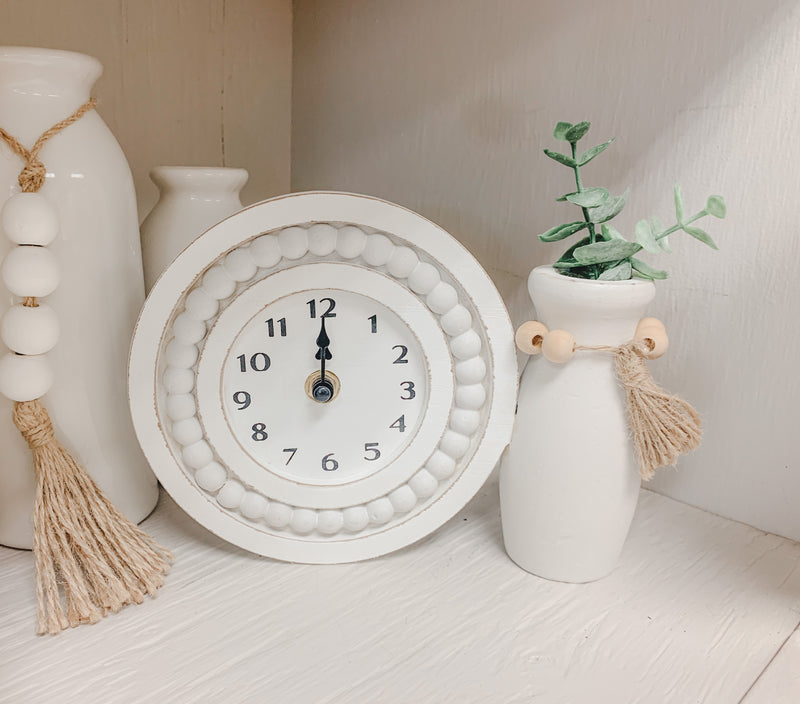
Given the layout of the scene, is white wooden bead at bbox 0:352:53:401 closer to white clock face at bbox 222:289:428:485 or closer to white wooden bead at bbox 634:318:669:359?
white clock face at bbox 222:289:428:485

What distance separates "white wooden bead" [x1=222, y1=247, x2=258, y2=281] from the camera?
0.56 m

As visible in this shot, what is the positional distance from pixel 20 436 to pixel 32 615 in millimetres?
136

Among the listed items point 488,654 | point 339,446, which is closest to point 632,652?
point 488,654

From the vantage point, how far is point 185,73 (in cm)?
83

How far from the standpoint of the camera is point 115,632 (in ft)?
1.70

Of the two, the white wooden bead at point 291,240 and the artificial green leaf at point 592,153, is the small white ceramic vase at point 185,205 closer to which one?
the white wooden bead at point 291,240

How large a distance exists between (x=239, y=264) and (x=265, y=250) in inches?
0.9

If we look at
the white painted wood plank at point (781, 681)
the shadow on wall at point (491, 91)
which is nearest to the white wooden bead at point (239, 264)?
the shadow on wall at point (491, 91)

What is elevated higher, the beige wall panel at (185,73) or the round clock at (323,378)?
the beige wall panel at (185,73)

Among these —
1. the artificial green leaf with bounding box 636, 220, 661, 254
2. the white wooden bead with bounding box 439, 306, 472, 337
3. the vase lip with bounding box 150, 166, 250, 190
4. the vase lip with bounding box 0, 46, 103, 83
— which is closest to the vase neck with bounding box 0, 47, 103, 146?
the vase lip with bounding box 0, 46, 103, 83

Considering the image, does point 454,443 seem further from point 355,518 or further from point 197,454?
point 197,454

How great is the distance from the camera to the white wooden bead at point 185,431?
1.91 ft

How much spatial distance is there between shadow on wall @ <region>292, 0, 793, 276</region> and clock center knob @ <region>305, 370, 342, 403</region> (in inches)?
10.2

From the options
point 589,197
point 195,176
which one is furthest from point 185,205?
point 589,197
